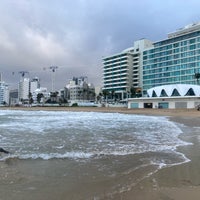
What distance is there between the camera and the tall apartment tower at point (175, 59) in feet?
390

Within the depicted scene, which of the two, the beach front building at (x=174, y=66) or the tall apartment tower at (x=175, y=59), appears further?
the tall apartment tower at (x=175, y=59)

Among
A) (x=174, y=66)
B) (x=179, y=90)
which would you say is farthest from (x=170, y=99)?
(x=174, y=66)

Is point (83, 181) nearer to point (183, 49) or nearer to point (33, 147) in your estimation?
point (33, 147)

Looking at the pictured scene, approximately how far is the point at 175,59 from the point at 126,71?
2984 centimetres

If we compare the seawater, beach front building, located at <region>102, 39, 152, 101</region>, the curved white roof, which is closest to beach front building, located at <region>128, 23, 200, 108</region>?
the curved white roof

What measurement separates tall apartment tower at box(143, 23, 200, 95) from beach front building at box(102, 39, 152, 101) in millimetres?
6451

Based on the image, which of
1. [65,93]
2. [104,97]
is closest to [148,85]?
[104,97]

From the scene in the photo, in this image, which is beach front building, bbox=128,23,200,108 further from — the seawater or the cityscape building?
the seawater

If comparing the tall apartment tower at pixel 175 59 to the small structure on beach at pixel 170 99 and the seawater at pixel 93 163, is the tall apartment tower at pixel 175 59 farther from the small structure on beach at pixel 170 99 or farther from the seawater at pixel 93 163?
the seawater at pixel 93 163

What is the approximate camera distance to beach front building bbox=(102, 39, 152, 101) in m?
149

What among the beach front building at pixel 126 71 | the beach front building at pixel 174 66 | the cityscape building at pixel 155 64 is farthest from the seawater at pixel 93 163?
the beach front building at pixel 126 71

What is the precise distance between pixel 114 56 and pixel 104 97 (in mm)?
22805

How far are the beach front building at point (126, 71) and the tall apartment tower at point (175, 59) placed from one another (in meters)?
6.45

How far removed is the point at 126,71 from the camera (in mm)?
150250
